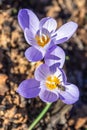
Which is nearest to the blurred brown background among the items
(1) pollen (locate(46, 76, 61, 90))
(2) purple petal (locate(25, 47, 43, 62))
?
(1) pollen (locate(46, 76, 61, 90))

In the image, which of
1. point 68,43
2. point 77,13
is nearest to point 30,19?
point 68,43

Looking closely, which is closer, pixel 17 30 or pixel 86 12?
pixel 17 30

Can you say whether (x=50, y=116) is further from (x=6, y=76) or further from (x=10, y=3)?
(x=10, y=3)

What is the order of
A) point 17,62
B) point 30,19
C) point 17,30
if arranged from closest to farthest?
point 30,19, point 17,62, point 17,30

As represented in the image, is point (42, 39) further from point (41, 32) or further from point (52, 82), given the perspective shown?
point (52, 82)

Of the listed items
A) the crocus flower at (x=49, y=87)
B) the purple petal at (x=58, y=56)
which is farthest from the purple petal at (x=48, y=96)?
the purple petal at (x=58, y=56)

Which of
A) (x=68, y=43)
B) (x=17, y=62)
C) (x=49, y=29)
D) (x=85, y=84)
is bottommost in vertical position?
(x=85, y=84)
